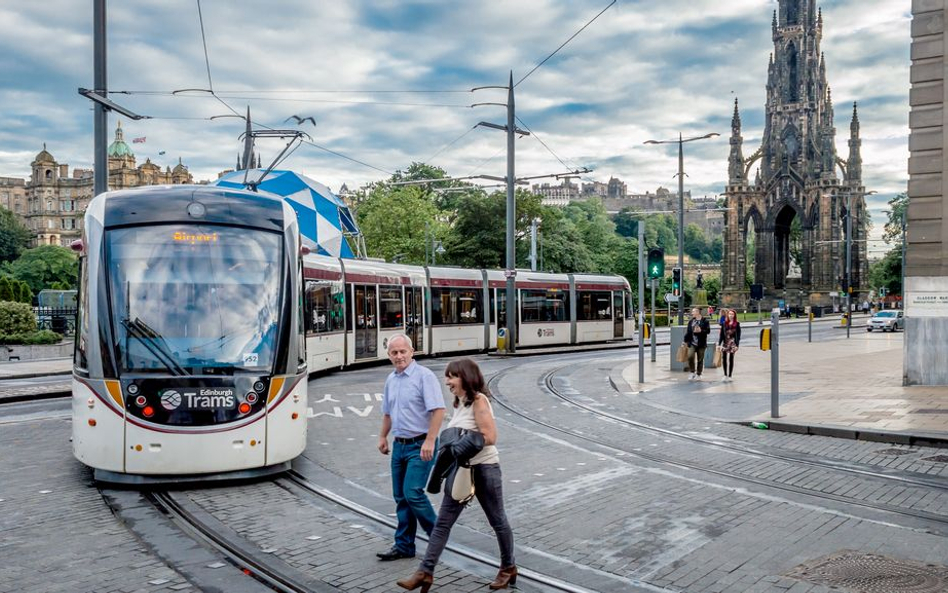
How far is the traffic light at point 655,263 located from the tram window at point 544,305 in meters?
9.47

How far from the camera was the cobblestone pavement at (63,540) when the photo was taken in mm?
6352

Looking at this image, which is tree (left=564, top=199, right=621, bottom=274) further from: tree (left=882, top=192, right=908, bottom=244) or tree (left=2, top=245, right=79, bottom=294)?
tree (left=2, top=245, right=79, bottom=294)

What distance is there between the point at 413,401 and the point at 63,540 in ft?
10.7

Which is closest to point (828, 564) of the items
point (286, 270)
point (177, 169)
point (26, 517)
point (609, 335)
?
point (286, 270)

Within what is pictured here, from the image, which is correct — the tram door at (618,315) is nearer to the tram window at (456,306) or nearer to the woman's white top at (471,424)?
the tram window at (456,306)

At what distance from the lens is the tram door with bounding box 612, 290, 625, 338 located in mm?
37312

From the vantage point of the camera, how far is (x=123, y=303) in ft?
30.5

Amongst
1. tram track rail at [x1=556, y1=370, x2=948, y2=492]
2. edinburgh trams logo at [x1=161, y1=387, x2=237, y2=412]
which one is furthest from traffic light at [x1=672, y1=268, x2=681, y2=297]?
edinburgh trams logo at [x1=161, y1=387, x2=237, y2=412]

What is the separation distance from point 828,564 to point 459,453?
10.2 ft

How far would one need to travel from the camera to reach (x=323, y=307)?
21406 mm

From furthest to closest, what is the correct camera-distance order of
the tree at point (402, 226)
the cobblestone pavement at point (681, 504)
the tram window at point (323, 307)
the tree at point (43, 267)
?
the tree at point (43, 267) → the tree at point (402, 226) → the tram window at point (323, 307) → the cobblestone pavement at point (681, 504)

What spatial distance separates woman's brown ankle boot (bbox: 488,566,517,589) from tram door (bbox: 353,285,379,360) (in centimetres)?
1765

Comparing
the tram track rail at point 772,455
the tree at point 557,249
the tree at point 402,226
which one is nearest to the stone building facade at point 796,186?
the tree at point 557,249

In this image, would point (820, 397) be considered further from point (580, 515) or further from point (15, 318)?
point (15, 318)
